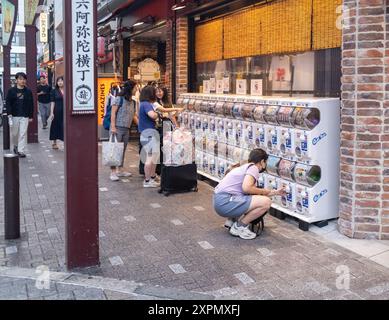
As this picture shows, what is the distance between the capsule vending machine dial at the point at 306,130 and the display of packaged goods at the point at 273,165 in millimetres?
551

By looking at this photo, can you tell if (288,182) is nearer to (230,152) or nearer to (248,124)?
(248,124)

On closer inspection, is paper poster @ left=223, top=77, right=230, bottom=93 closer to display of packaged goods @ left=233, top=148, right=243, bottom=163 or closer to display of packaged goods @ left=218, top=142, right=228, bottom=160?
display of packaged goods @ left=218, top=142, right=228, bottom=160

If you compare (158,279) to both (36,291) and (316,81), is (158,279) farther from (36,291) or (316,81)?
(316,81)

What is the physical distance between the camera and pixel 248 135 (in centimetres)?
771

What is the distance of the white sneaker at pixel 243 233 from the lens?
241 inches

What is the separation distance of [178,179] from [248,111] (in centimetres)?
167

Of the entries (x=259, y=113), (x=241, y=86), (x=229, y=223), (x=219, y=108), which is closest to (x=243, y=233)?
(x=229, y=223)

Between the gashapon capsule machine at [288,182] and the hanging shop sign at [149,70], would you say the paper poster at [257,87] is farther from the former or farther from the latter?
the hanging shop sign at [149,70]

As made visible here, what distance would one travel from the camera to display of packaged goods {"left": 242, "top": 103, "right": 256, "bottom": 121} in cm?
751

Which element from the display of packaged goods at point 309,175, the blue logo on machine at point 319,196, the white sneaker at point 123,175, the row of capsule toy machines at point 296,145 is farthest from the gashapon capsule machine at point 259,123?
the white sneaker at point 123,175

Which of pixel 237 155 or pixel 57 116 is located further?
pixel 57 116

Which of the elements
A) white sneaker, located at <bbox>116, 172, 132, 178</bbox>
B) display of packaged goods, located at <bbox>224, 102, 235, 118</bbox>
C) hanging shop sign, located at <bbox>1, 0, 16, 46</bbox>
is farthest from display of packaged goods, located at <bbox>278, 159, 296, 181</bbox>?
hanging shop sign, located at <bbox>1, 0, 16, 46</bbox>

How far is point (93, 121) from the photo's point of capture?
16.4 ft
